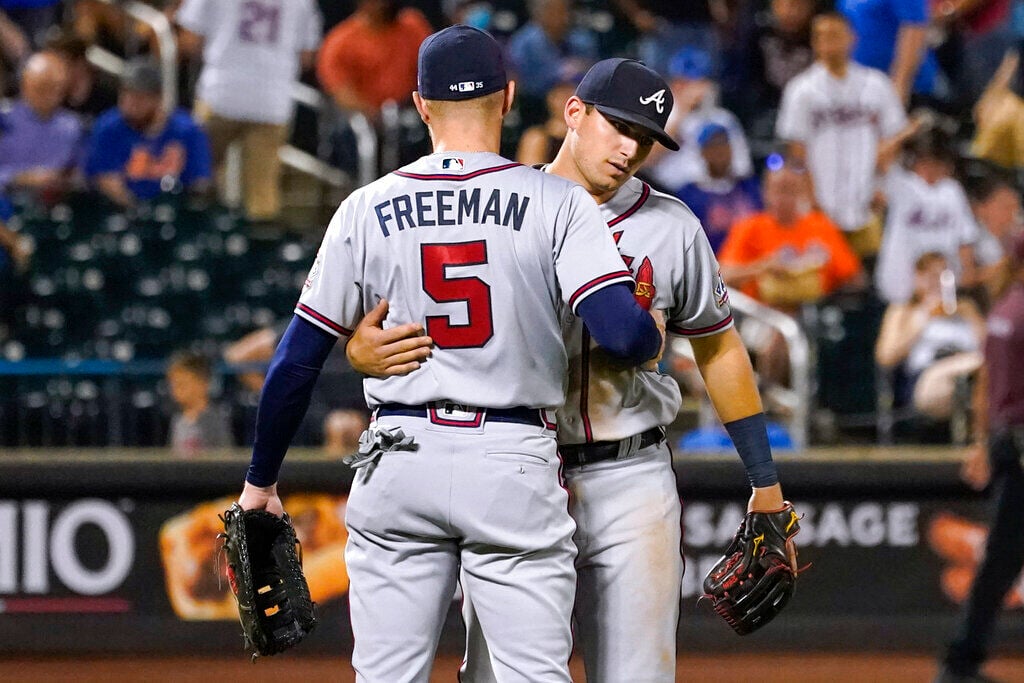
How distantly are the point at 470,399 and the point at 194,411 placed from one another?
4430mm

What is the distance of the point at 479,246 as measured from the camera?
336cm

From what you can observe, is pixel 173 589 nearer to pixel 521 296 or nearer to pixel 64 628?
pixel 64 628

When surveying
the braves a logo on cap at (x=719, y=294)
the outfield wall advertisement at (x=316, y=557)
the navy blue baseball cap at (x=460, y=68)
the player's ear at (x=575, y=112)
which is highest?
the navy blue baseball cap at (x=460, y=68)

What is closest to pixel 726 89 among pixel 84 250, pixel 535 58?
pixel 535 58

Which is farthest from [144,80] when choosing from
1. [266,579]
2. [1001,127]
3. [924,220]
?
[266,579]

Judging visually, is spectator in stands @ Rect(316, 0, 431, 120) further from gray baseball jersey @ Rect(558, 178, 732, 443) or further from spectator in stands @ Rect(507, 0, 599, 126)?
gray baseball jersey @ Rect(558, 178, 732, 443)

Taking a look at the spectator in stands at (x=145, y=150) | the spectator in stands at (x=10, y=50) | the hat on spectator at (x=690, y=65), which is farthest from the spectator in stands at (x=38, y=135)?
the hat on spectator at (x=690, y=65)

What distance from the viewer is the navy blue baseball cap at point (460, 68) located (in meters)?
3.40

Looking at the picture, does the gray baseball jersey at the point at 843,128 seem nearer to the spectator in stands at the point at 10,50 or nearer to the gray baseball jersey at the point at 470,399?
the spectator in stands at the point at 10,50

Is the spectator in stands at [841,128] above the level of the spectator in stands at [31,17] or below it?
below

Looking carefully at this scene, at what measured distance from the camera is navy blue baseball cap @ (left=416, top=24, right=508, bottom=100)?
340 cm

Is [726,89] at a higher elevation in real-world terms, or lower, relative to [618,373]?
higher

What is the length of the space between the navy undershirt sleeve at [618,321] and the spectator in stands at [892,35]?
7.59 meters

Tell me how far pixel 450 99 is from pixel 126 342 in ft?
19.5
